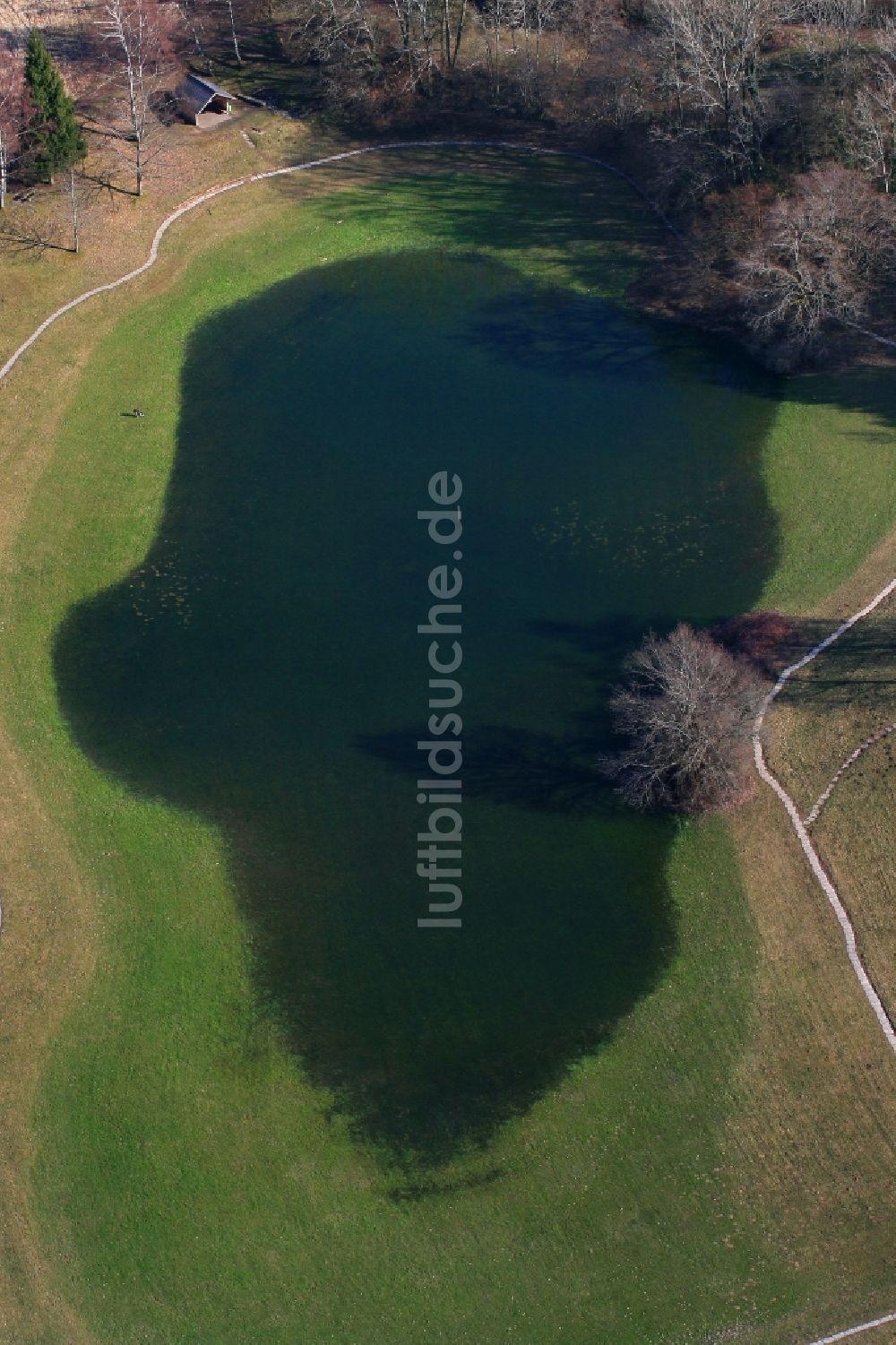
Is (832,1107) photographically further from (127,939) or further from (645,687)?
(127,939)

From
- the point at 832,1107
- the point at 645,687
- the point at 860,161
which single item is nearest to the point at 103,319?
the point at 645,687

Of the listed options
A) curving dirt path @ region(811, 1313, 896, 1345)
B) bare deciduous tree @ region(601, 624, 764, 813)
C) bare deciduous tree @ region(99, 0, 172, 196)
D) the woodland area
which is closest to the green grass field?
curving dirt path @ region(811, 1313, 896, 1345)

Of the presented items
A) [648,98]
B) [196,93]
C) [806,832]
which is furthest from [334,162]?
[806,832]

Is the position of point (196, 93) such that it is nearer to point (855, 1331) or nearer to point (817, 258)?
point (817, 258)

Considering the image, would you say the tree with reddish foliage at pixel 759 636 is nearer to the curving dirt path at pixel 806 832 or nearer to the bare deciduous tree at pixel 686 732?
the curving dirt path at pixel 806 832

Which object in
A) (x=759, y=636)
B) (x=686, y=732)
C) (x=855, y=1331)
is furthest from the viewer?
(x=759, y=636)
